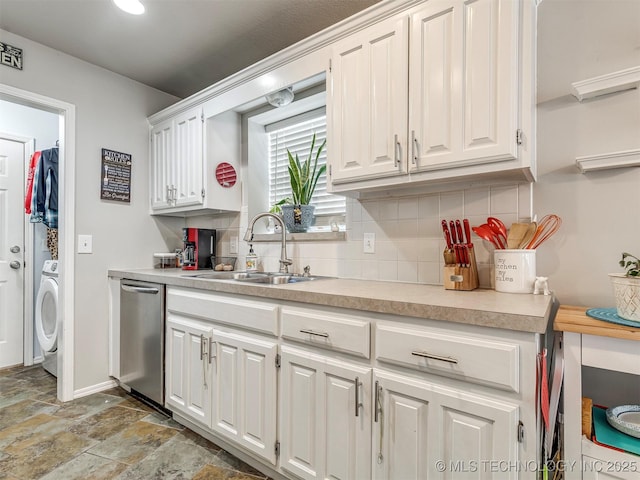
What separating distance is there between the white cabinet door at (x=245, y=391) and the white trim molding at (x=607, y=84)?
65.0 inches

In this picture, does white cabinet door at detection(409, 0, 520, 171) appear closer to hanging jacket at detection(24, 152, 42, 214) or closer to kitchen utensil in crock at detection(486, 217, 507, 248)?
kitchen utensil in crock at detection(486, 217, 507, 248)

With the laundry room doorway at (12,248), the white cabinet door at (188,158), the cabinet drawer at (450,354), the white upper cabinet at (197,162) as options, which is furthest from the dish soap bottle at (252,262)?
the laundry room doorway at (12,248)

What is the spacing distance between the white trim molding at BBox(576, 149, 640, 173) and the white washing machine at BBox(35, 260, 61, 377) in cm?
354

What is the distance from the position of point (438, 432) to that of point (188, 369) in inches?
54.3

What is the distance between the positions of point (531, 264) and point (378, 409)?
2.72 feet

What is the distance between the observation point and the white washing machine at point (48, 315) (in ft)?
9.07

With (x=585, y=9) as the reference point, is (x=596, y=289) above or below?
below

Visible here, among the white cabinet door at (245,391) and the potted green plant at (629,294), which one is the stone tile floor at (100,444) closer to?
the white cabinet door at (245,391)

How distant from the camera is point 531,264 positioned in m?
1.36

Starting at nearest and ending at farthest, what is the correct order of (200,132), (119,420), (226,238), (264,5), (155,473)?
(155,473)
(264,5)
(119,420)
(200,132)
(226,238)

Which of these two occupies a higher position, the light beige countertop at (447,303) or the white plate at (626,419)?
the light beige countertop at (447,303)

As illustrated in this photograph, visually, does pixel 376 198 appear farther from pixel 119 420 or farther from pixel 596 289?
pixel 119 420

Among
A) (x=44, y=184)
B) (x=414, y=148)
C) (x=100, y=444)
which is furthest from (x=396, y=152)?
(x=44, y=184)

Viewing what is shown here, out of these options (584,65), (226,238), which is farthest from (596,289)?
(226,238)
